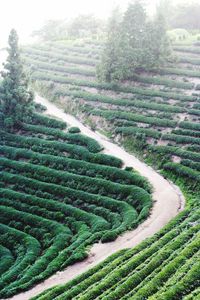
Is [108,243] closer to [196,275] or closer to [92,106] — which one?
[196,275]

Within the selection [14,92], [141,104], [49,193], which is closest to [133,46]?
[141,104]

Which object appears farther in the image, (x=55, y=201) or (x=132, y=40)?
(x=132, y=40)

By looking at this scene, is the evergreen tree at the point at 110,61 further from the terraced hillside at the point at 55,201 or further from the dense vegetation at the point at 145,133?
the terraced hillside at the point at 55,201

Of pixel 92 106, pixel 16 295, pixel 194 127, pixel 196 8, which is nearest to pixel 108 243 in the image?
pixel 16 295

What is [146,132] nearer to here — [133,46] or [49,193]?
[49,193]

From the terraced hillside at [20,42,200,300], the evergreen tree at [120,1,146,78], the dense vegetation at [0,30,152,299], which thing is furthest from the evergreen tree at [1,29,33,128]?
the evergreen tree at [120,1,146,78]

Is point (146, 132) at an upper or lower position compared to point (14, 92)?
lower
